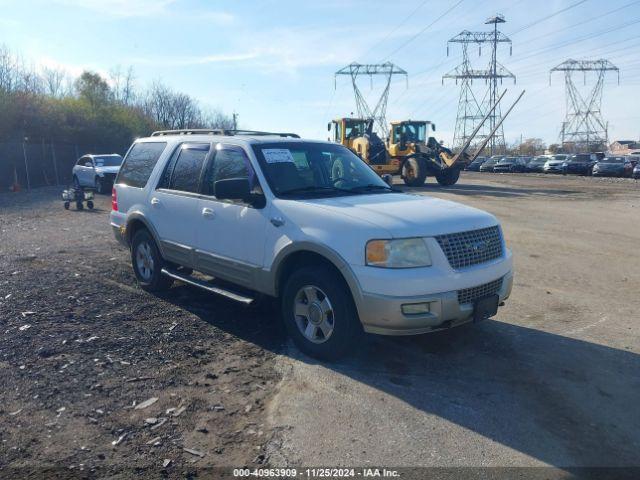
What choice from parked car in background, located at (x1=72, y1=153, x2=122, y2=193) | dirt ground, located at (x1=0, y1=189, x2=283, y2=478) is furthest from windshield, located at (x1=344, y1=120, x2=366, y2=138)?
dirt ground, located at (x1=0, y1=189, x2=283, y2=478)

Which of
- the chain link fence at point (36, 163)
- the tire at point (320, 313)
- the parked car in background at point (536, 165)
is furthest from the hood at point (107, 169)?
the parked car in background at point (536, 165)

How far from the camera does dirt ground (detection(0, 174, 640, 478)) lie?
3467mm

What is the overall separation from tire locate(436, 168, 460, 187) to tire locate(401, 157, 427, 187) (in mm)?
1434

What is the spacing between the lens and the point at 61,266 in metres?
8.49

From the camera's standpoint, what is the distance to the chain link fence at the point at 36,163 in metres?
27.2

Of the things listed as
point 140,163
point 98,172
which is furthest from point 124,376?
point 98,172

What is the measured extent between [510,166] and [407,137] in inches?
1083

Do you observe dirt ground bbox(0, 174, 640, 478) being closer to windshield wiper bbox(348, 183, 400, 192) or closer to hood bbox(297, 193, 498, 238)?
hood bbox(297, 193, 498, 238)

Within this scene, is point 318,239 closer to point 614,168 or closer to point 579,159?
point 614,168

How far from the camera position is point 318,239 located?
4668 millimetres

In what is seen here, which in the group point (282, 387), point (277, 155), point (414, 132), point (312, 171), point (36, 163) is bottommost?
point (282, 387)

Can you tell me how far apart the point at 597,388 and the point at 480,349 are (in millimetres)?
1069

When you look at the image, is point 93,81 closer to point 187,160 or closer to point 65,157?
point 65,157

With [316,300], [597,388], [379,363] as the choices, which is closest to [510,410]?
[597,388]
